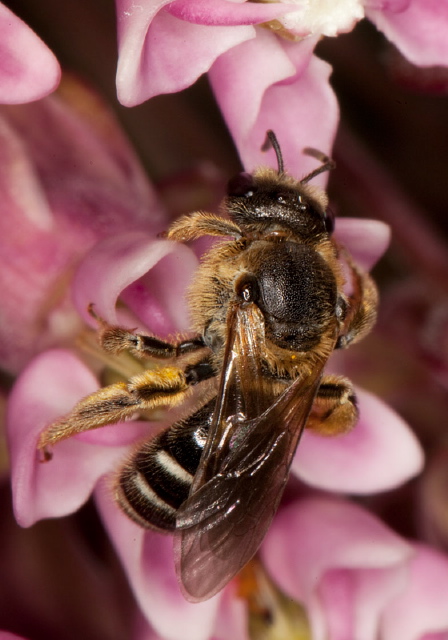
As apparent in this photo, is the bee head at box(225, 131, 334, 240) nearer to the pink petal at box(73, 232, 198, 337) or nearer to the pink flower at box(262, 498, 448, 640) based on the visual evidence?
the pink petal at box(73, 232, 198, 337)

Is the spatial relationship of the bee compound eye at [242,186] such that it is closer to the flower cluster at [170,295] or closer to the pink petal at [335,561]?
the flower cluster at [170,295]

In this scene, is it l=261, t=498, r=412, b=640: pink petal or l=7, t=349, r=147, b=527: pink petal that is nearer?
l=7, t=349, r=147, b=527: pink petal

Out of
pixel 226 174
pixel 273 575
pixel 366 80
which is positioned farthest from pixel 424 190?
pixel 273 575

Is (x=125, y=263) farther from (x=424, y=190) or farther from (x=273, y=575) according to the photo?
(x=424, y=190)

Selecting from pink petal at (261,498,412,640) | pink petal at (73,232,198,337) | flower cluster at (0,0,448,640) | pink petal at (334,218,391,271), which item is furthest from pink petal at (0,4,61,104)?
pink petal at (261,498,412,640)

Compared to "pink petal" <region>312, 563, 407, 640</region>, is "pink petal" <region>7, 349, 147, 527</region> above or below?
above

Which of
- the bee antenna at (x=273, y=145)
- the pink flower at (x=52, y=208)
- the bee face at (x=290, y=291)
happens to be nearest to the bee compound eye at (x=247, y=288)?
the bee face at (x=290, y=291)

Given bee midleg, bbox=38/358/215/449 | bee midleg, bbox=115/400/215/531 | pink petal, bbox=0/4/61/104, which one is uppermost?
pink petal, bbox=0/4/61/104
